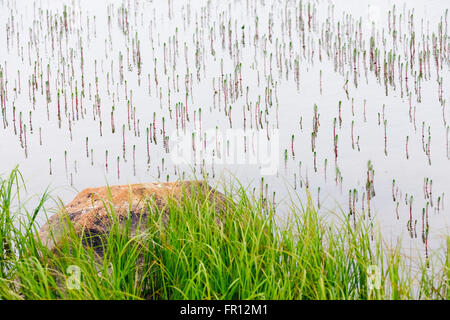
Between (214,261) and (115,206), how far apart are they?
123cm

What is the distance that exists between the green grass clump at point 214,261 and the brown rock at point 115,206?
13cm

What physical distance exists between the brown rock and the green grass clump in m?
0.13

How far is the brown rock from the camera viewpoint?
453 centimetres

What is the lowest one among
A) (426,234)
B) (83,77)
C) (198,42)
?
(426,234)

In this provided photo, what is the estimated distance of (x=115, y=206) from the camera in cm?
471

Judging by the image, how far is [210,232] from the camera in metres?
4.08

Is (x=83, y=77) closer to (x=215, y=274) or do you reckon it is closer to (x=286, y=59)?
(x=286, y=59)

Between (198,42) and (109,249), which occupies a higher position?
(198,42)

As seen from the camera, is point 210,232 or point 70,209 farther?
point 70,209

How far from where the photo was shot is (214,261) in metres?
4.04

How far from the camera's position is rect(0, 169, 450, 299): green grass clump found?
373cm

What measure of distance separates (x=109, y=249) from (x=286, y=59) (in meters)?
3.20

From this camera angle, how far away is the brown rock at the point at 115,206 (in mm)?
4527
